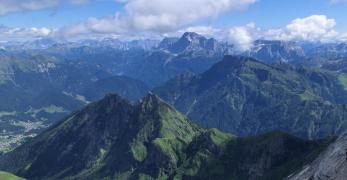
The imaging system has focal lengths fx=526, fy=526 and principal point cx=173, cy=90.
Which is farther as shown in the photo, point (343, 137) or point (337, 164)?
point (343, 137)

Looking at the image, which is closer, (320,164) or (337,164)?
(337,164)

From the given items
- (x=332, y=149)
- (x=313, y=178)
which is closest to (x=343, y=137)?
(x=332, y=149)

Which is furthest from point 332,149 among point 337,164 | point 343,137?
point 337,164

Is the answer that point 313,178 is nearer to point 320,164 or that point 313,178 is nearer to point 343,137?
point 320,164

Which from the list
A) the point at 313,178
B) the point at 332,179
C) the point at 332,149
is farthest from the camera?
the point at 332,149

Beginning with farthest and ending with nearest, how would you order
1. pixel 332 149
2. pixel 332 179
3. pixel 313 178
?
pixel 332 149 < pixel 313 178 < pixel 332 179

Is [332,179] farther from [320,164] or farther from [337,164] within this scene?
[320,164]

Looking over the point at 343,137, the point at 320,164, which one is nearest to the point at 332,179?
the point at 320,164
